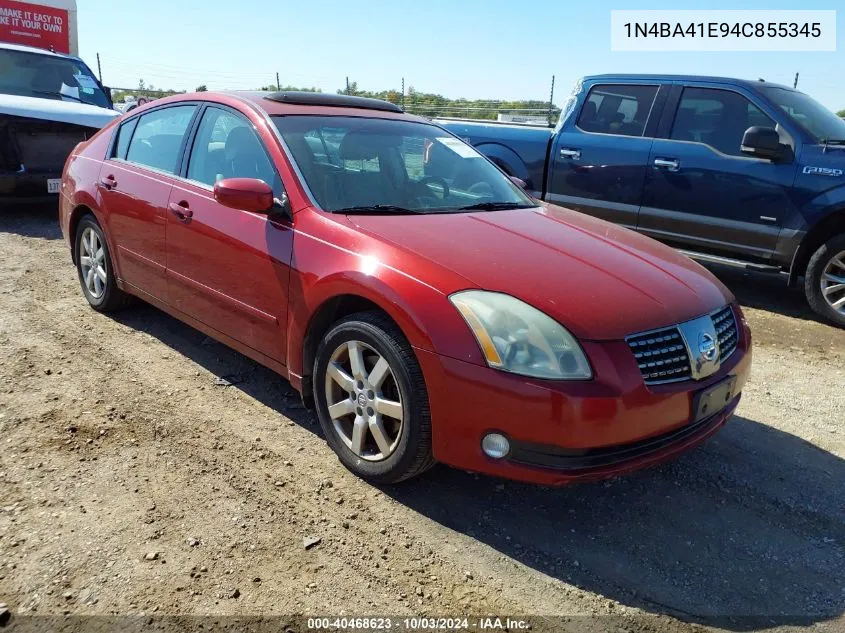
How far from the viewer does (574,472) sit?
2555mm

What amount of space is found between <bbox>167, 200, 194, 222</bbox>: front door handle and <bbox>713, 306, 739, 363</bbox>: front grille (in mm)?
2739

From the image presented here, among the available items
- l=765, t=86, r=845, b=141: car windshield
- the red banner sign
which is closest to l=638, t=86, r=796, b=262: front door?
l=765, t=86, r=845, b=141: car windshield

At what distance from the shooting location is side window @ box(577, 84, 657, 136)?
666 centimetres

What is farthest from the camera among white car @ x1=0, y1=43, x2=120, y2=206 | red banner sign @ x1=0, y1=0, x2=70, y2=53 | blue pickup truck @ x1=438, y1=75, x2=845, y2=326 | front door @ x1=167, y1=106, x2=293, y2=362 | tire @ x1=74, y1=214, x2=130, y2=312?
red banner sign @ x1=0, y1=0, x2=70, y2=53

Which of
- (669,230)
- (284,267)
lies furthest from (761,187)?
(284,267)

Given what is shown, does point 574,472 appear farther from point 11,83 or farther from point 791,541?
point 11,83

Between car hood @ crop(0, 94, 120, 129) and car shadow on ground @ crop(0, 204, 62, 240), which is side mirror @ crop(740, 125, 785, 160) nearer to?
car shadow on ground @ crop(0, 204, 62, 240)

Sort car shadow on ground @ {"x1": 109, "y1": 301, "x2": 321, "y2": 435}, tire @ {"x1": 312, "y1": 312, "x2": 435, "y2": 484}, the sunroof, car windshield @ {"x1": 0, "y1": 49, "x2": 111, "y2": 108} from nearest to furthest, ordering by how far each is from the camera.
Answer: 1. tire @ {"x1": 312, "y1": 312, "x2": 435, "y2": 484}
2. car shadow on ground @ {"x1": 109, "y1": 301, "x2": 321, "y2": 435}
3. the sunroof
4. car windshield @ {"x1": 0, "y1": 49, "x2": 111, "y2": 108}

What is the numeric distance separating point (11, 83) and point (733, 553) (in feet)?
31.7

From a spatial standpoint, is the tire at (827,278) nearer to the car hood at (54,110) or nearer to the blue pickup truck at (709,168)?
the blue pickup truck at (709,168)

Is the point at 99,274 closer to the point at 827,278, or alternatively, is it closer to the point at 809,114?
the point at 827,278

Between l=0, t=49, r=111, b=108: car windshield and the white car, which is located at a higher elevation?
l=0, t=49, r=111, b=108: car windshield

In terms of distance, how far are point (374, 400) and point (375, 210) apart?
3.16ft

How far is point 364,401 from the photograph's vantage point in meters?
2.96
